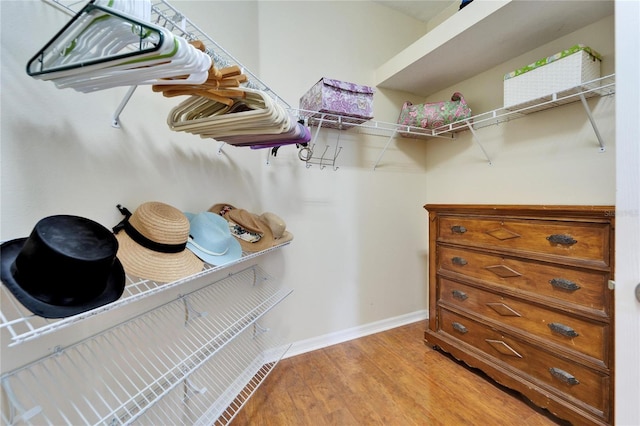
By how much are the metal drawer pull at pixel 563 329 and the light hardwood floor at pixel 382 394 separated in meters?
0.44

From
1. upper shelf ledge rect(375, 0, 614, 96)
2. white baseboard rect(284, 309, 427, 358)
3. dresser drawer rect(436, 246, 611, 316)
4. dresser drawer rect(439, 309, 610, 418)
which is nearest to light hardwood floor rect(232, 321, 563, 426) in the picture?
white baseboard rect(284, 309, 427, 358)

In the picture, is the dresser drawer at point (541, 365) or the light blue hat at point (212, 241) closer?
the light blue hat at point (212, 241)

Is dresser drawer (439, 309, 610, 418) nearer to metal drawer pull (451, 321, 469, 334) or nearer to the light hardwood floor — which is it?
metal drawer pull (451, 321, 469, 334)

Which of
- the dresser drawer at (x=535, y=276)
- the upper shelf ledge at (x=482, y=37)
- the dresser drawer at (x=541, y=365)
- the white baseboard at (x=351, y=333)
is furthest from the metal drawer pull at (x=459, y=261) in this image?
the upper shelf ledge at (x=482, y=37)

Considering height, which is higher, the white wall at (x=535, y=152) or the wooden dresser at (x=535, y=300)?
the white wall at (x=535, y=152)

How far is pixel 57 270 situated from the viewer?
535 mm

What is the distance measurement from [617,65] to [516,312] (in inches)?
47.6

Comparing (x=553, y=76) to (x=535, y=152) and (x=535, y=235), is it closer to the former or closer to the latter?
(x=535, y=152)

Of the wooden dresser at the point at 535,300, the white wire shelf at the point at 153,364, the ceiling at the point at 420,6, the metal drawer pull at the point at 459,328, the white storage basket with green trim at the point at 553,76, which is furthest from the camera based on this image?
the ceiling at the point at 420,6

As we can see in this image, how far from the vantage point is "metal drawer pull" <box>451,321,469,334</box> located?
1.63 meters

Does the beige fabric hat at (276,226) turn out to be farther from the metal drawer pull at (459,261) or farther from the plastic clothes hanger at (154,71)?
the metal drawer pull at (459,261)

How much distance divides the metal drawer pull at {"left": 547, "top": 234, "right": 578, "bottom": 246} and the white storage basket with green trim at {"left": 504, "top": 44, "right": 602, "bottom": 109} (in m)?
0.72

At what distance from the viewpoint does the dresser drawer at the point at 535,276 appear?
1.11 metres

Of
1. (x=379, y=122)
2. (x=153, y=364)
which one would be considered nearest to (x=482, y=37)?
(x=379, y=122)
